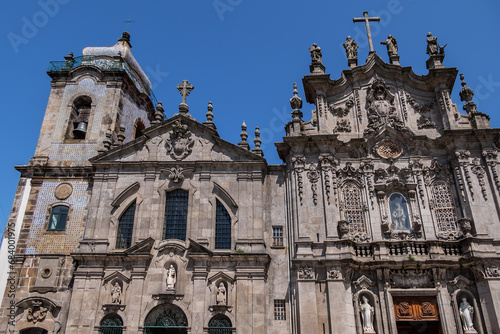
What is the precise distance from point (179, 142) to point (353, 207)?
28.5 feet

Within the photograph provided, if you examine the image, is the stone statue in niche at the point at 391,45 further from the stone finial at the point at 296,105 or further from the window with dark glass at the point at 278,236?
the window with dark glass at the point at 278,236

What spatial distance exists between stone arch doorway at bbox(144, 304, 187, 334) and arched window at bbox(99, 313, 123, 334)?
42.5 inches

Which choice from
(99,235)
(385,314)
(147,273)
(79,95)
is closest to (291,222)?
(385,314)

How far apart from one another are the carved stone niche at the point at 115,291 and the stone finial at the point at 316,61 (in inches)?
526

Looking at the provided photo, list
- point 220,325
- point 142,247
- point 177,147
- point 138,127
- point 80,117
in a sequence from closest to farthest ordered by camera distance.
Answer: point 220,325
point 142,247
point 177,147
point 80,117
point 138,127

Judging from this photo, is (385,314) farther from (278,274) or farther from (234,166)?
(234,166)

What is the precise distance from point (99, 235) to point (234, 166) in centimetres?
678

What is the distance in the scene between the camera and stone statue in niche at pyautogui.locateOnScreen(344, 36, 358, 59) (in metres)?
23.2

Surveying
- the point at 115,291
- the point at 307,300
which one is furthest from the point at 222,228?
the point at 115,291

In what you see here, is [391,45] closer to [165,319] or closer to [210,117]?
[210,117]

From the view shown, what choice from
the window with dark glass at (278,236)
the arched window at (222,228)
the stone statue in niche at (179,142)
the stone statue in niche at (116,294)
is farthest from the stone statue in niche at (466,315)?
the stone statue in niche at (116,294)

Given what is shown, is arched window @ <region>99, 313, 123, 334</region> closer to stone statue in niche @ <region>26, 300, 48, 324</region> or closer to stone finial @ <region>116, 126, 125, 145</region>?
stone statue in niche @ <region>26, 300, 48, 324</region>

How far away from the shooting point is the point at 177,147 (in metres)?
21.1

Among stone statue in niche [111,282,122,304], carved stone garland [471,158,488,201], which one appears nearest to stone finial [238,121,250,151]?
stone statue in niche [111,282,122,304]
